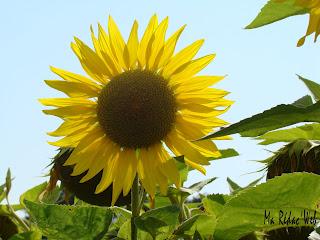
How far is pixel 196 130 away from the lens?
1.54 meters

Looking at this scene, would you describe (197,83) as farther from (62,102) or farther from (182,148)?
(62,102)

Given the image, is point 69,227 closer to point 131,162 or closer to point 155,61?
point 131,162

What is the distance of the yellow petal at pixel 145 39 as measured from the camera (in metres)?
1.51

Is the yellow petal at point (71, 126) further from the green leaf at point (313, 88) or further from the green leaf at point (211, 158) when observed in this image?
the green leaf at point (313, 88)

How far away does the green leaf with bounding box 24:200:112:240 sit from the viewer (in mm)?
1131

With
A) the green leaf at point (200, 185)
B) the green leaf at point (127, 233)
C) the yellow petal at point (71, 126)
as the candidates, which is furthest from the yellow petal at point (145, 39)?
the green leaf at point (127, 233)

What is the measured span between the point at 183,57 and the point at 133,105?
179 mm

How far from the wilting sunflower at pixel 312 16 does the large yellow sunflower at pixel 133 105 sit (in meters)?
0.55

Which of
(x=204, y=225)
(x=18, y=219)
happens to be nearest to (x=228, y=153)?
(x=204, y=225)

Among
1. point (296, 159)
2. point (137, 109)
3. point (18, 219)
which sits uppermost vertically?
point (137, 109)

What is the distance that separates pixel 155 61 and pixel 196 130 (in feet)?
0.69

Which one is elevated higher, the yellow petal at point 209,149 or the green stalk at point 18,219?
the yellow petal at point 209,149

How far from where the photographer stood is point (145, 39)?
1.53m

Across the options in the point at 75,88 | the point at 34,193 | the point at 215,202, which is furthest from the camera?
the point at 34,193
